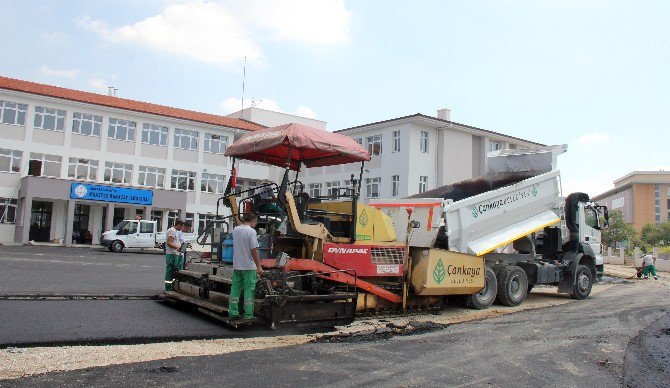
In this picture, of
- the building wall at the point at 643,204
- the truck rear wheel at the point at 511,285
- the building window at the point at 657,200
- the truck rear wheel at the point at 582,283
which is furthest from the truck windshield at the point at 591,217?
the building window at the point at 657,200

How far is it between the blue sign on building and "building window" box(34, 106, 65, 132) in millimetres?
3670

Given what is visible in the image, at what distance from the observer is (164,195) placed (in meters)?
36.5

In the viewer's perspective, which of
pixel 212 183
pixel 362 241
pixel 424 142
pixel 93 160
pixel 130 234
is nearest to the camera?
pixel 362 241

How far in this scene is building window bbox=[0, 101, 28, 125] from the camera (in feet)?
106

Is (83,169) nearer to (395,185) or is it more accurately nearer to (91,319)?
(395,185)

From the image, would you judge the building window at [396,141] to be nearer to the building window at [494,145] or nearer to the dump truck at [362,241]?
the building window at [494,145]

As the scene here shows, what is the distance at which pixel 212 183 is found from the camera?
3922 cm

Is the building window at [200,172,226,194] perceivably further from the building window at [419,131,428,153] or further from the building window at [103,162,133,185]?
the building window at [419,131,428,153]

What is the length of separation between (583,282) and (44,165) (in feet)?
99.5

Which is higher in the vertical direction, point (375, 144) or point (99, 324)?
point (375, 144)

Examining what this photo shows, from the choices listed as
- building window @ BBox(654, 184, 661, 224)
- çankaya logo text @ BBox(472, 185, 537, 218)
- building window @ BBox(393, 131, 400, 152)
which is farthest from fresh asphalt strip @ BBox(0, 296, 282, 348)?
building window @ BBox(654, 184, 661, 224)

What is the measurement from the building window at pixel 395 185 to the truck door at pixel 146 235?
48.5ft

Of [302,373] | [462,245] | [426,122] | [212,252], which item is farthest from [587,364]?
[426,122]

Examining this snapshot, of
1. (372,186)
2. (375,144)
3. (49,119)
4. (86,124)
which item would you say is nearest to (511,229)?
(372,186)
